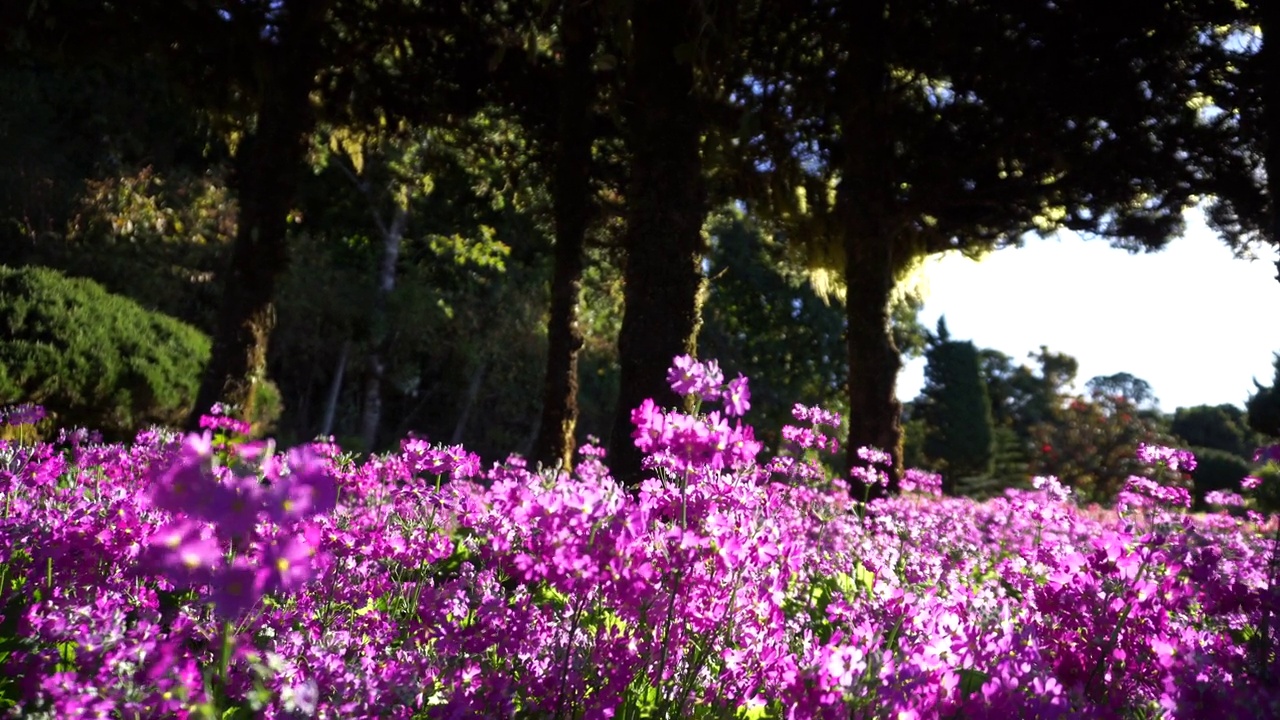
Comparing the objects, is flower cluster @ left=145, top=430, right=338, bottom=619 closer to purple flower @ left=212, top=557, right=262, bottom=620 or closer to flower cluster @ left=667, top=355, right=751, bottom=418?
purple flower @ left=212, top=557, right=262, bottom=620

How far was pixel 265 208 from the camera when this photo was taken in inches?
292

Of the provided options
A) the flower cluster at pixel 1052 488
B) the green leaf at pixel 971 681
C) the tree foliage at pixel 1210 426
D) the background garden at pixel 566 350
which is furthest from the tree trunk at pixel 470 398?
the tree foliage at pixel 1210 426

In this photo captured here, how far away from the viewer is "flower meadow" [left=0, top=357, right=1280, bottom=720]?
160cm

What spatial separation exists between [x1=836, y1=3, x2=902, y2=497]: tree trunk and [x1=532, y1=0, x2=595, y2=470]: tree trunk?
8.90ft

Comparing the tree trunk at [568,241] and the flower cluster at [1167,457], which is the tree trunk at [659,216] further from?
the flower cluster at [1167,457]

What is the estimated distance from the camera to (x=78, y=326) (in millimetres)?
8586

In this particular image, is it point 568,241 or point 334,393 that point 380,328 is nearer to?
point 334,393

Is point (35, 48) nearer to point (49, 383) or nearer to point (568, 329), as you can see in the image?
point (49, 383)

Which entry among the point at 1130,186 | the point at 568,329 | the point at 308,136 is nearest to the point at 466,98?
the point at 308,136

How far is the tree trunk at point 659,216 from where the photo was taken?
18.6ft

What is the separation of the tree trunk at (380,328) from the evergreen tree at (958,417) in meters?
18.5

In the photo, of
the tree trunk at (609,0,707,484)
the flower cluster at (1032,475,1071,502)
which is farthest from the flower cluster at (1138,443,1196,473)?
the tree trunk at (609,0,707,484)

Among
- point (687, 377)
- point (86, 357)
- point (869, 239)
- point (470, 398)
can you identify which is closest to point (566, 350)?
point (869, 239)

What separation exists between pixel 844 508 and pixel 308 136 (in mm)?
5560
